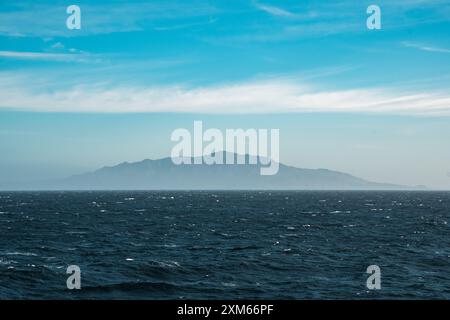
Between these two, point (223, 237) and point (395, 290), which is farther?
point (223, 237)

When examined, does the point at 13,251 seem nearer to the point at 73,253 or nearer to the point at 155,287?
the point at 73,253

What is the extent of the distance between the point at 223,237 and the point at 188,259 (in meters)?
19.8

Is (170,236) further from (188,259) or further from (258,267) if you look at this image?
(258,267)

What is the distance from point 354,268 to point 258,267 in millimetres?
8987

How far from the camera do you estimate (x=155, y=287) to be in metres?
36.2

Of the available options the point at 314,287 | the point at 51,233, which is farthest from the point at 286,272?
the point at 51,233
